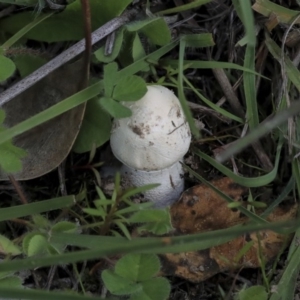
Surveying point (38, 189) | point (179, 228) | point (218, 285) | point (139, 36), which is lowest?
point (218, 285)

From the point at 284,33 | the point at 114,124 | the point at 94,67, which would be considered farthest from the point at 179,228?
the point at 284,33

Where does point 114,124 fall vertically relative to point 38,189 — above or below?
above

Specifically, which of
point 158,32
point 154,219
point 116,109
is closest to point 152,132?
point 116,109

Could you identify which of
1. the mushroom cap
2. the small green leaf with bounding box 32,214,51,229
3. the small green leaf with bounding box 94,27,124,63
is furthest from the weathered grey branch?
the small green leaf with bounding box 32,214,51,229

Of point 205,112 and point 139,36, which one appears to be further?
point 205,112

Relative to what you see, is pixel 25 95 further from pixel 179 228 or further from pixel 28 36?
pixel 179 228

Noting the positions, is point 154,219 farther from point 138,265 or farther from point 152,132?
point 152,132

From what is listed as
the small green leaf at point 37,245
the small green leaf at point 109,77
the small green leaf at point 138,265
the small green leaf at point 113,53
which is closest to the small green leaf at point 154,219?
the small green leaf at point 138,265
